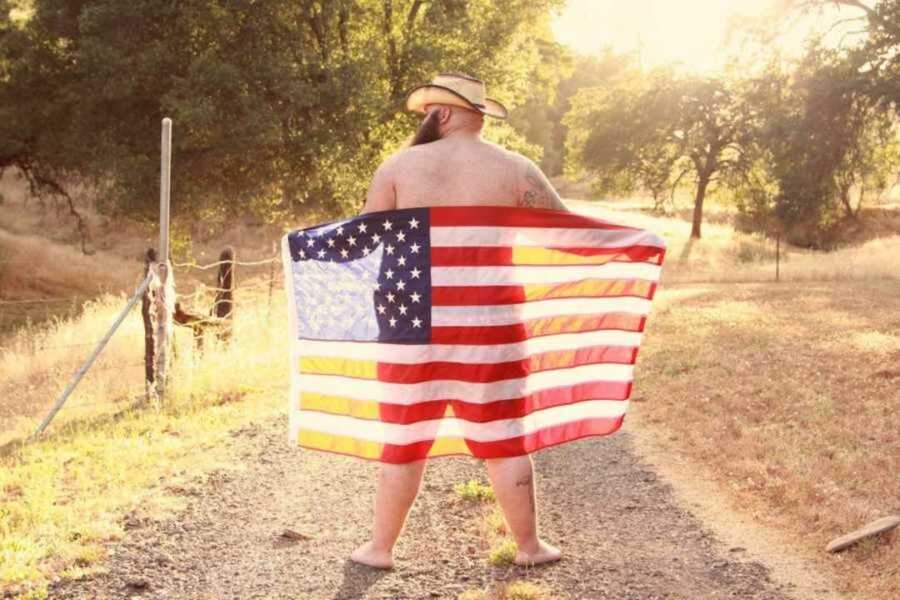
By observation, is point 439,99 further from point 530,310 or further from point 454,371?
point 454,371

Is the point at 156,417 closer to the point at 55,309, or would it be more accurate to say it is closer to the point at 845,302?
the point at 845,302

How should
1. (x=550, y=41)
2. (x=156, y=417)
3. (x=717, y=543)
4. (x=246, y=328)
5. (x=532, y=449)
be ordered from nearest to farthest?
(x=532, y=449) < (x=717, y=543) < (x=156, y=417) < (x=246, y=328) < (x=550, y=41)

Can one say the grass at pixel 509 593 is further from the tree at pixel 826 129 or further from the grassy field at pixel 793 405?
the tree at pixel 826 129

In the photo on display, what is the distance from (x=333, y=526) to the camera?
548 centimetres

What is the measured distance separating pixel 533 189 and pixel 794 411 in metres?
4.77

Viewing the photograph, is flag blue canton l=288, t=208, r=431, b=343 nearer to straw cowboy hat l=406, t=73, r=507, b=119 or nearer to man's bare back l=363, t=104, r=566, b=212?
man's bare back l=363, t=104, r=566, b=212

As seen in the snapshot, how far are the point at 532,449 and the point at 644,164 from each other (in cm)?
3324

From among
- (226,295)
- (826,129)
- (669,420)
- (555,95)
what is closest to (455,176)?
(669,420)

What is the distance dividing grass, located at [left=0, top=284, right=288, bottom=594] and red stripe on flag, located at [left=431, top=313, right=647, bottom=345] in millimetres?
2157

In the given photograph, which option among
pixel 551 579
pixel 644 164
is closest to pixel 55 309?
pixel 551 579

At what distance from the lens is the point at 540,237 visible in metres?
4.69

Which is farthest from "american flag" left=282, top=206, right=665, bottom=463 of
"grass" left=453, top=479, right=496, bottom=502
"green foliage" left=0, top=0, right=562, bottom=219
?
"green foliage" left=0, top=0, right=562, bottom=219

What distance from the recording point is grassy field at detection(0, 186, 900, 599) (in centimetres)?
541

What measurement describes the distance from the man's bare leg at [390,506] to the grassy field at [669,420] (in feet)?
1.96
